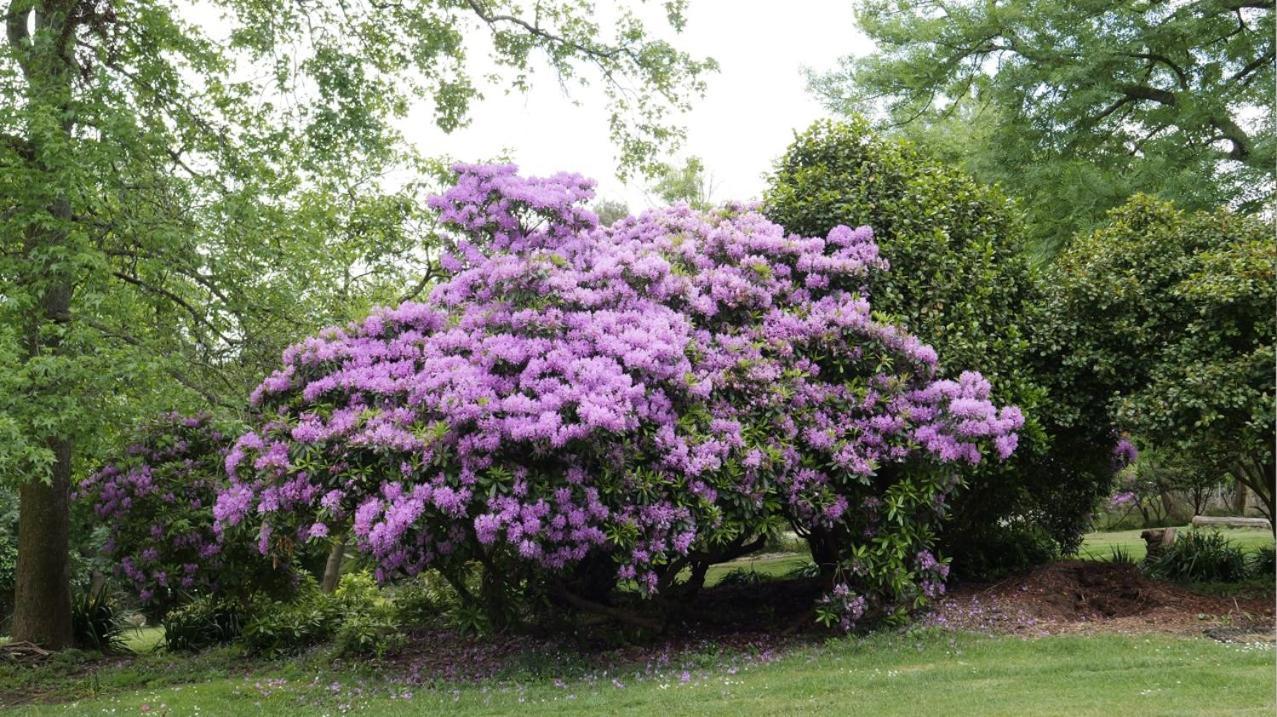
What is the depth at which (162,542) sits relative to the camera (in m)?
11.4

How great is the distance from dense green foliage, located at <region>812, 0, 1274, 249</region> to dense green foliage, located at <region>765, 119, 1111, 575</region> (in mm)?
4570

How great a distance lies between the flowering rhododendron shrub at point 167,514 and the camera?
11367 millimetres

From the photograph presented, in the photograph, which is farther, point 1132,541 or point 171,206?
point 1132,541

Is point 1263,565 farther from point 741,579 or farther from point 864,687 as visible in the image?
point 864,687

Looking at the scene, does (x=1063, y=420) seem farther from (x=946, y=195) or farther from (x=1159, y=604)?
(x=946, y=195)

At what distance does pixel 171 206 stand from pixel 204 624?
5.06 meters

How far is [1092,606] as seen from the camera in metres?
9.22

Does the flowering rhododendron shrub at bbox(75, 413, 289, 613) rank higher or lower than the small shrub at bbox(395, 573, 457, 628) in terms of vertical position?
higher

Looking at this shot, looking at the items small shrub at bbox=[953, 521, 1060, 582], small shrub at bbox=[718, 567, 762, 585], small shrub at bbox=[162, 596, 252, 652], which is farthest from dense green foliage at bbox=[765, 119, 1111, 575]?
small shrub at bbox=[162, 596, 252, 652]

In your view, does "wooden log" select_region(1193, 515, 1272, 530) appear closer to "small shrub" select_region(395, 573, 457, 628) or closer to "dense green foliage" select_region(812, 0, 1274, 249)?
"dense green foliage" select_region(812, 0, 1274, 249)

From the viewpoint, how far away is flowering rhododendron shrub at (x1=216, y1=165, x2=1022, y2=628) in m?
7.23

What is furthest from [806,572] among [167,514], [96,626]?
[96,626]

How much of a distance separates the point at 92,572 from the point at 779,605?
574 inches

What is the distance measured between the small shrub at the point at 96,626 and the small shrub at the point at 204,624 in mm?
601
